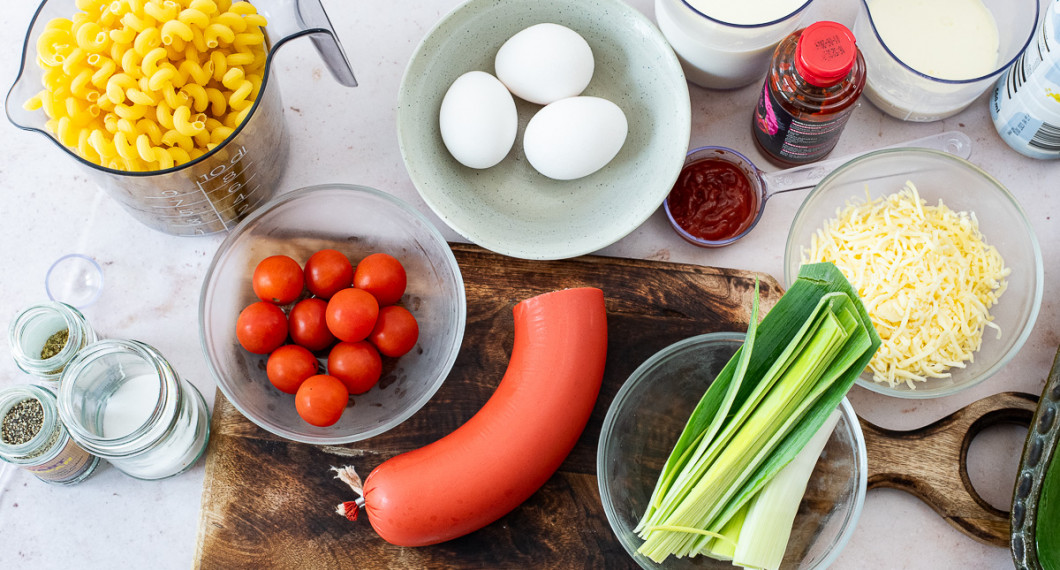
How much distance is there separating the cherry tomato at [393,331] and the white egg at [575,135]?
1.05 feet

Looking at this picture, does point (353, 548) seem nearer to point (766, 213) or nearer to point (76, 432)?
point (76, 432)

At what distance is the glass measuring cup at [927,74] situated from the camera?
120 centimetres

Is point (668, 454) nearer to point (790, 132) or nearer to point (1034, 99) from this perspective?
point (790, 132)

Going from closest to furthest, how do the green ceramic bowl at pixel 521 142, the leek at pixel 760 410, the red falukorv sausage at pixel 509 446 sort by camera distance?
the leek at pixel 760 410
the red falukorv sausage at pixel 509 446
the green ceramic bowl at pixel 521 142

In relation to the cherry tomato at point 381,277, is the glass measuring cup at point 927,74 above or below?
above

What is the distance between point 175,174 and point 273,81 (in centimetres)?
21

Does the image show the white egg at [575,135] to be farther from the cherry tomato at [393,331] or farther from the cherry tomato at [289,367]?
the cherry tomato at [289,367]

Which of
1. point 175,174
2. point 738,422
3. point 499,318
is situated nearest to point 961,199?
point 738,422

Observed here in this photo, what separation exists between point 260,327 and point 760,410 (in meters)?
0.72

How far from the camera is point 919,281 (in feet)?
3.78

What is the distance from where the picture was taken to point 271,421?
1.17 m

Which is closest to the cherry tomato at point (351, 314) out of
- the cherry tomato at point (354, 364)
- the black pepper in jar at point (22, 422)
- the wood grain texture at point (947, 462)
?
the cherry tomato at point (354, 364)

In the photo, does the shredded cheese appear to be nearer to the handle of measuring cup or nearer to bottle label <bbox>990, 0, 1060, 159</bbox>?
Result: bottle label <bbox>990, 0, 1060, 159</bbox>

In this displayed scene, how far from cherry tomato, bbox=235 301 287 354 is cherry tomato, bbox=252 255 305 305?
20mm
